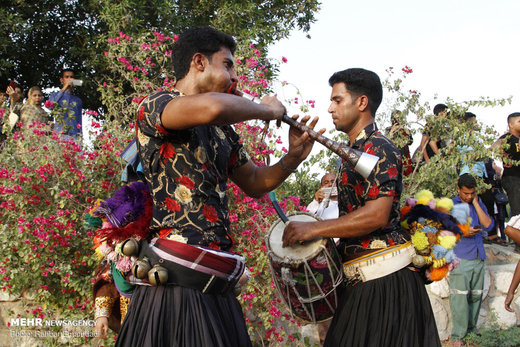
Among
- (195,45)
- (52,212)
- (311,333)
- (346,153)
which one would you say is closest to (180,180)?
(195,45)

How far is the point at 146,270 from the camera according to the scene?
2508 mm

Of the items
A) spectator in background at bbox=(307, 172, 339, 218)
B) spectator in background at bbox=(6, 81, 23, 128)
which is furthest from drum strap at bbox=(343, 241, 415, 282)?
spectator in background at bbox=(6, 81, 23, 128)

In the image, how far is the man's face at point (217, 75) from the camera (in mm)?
2666

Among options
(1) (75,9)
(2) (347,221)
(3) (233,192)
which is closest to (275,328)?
(3) (233,192)

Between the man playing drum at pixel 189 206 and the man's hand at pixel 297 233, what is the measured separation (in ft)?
2.11

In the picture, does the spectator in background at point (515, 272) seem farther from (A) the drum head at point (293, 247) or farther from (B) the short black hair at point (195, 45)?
(B) the short black hair at point (195, 45)

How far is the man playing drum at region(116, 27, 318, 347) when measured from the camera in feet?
8.01

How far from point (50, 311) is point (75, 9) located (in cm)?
647

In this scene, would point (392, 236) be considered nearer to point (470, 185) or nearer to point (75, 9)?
point (470, 185)

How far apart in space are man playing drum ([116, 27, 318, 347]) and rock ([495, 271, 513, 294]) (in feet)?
21.1

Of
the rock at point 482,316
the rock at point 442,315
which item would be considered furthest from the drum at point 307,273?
the rock at point 482,316

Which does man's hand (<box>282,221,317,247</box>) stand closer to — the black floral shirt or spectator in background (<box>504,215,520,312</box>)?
the black floral shirt

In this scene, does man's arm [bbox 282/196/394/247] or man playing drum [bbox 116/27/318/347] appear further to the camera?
man's arm [bbox 282/196/394/247]

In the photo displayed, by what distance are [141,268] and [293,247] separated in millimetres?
1154
